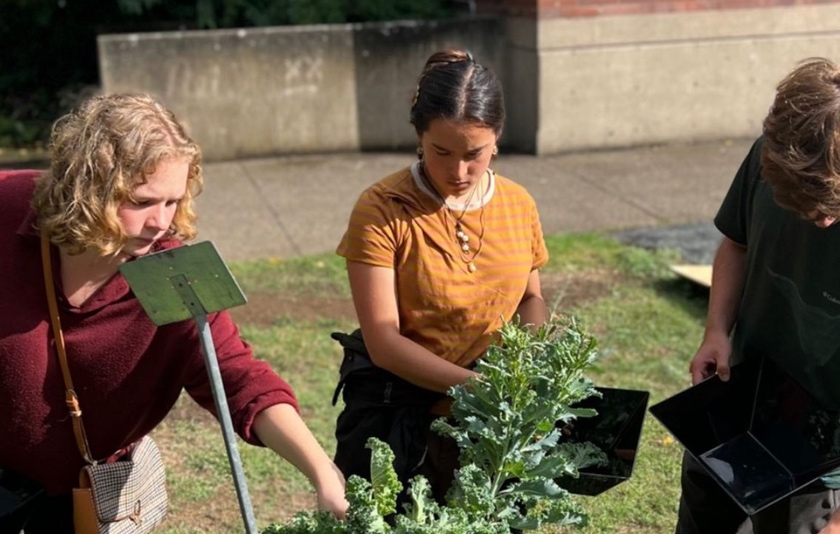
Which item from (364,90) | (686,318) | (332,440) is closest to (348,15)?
(364,90)

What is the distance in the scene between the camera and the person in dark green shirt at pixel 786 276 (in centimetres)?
211

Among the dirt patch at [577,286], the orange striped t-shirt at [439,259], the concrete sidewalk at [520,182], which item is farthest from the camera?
the concrete sidewalk at [520,182]

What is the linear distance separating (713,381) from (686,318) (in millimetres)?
3173

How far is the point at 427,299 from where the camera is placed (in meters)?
2.50

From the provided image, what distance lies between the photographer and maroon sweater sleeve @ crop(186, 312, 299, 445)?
226 cm

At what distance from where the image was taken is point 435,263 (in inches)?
Result: 98.6

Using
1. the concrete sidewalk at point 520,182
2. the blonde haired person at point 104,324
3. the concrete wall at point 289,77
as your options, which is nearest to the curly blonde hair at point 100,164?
the blonde haired person at point 104,324

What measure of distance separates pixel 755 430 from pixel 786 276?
367mm

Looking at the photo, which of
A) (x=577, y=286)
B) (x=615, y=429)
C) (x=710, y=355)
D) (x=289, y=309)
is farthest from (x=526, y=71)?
(x=615, y=429)

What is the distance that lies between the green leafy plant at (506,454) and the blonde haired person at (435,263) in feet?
1.68

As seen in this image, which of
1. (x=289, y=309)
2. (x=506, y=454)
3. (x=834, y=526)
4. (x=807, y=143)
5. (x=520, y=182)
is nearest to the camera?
(x=506, y=454)

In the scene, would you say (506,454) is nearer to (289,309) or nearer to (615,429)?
(615,429)

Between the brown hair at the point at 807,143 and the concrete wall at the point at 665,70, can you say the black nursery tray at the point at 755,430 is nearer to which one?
the brown hair at the point at 807,143

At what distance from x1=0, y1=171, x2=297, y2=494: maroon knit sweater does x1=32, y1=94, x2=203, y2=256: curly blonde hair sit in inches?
5.7
